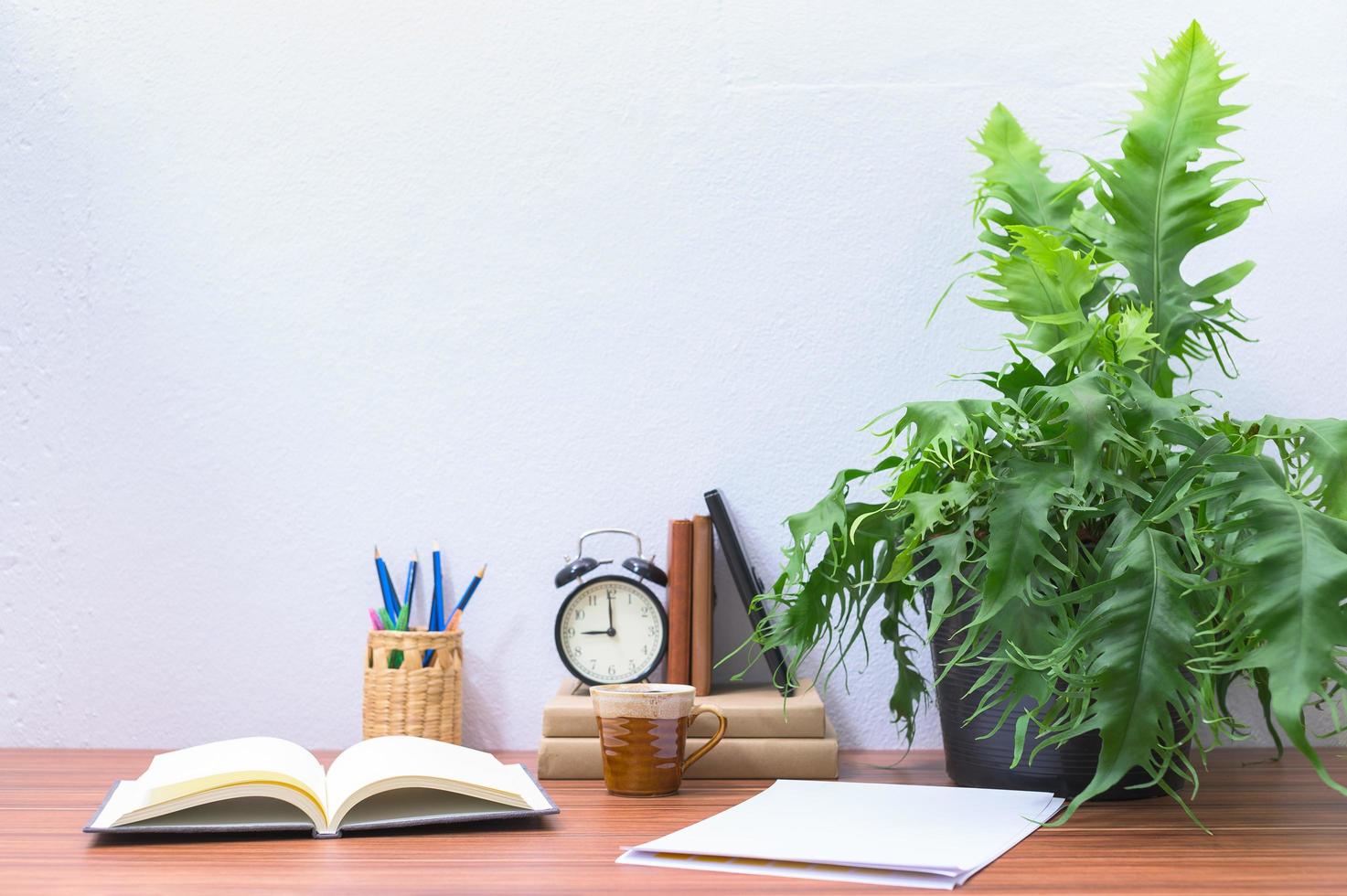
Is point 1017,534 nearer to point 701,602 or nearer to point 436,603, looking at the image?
point 701,602

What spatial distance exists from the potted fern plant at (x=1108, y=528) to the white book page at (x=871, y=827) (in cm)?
5

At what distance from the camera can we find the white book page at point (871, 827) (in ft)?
2.11

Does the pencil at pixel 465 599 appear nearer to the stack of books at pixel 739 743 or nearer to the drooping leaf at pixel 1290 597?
the stack of books at pixel 739 743

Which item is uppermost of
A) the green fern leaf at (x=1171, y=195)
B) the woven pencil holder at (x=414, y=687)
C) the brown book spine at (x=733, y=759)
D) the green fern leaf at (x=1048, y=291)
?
the green fern leaf at (x=1171, y=195)

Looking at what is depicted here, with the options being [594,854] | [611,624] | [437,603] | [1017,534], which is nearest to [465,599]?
[437,603]

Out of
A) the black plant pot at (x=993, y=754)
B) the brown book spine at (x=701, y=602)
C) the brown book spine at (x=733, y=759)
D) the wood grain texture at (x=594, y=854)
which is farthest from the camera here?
the brown book spine at (x=701, y=602)

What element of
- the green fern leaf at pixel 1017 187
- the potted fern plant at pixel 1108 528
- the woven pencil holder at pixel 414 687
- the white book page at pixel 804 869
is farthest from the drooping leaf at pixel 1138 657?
the woven pencil holder at pixel 414 687

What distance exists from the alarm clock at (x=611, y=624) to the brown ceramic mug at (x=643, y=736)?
0.62ft

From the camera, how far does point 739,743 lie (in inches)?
37.0

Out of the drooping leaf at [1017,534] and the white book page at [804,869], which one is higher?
the drooping leaf at [1017,534]

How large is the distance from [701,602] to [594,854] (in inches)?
15.3

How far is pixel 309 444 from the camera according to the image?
115 cm

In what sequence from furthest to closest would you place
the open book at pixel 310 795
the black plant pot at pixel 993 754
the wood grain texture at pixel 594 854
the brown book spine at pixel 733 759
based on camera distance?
the brown book spine at pixel 733 759
the black plant pot at pixel 993 754
the open book at pixel 310 795
the wood grain texture at pixel 594 854

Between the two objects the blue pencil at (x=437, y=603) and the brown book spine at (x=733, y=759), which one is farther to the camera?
the blue pencil at (x=437, y=603)
